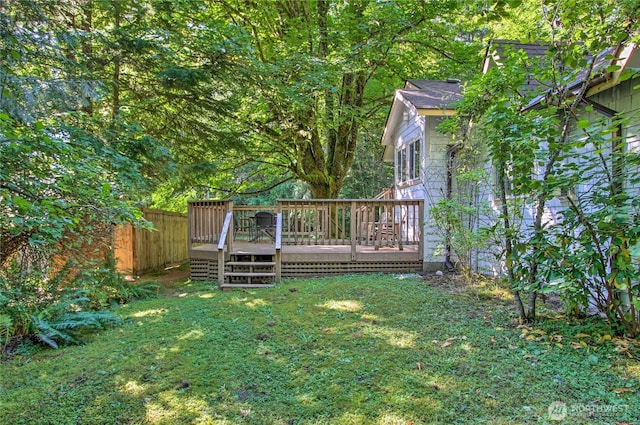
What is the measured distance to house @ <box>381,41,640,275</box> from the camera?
444cm

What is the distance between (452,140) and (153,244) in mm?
8809

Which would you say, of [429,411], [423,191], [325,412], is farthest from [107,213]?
[423,191]

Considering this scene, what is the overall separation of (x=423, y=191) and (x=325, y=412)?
703 cm

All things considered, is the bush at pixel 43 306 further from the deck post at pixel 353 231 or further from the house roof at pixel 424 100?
the house roof at pixel 424 100

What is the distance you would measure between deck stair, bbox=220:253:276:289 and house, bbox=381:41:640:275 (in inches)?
141

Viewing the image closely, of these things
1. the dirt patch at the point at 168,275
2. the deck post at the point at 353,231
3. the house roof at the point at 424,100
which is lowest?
the dirt patch at the point at 168,275

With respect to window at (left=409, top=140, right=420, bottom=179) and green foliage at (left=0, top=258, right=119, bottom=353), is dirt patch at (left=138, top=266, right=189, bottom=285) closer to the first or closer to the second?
green foliage at (left=0, top=258, right=119, bottom=353)

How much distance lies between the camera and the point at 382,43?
33.1ft

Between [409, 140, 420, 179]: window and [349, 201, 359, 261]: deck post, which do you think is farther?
[409, 140, 420, 179]: window

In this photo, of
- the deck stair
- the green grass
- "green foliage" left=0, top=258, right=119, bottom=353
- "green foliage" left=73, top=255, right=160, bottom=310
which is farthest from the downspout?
"green foliage" left=0, top=258, right=119, bottom=353

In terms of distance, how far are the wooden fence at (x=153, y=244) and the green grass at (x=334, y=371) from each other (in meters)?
4.24

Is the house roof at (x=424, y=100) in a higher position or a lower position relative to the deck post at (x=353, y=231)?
higher

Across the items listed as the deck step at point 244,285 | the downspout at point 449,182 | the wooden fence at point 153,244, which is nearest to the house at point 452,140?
the downspout at point 449,182

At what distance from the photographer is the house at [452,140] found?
14.6 ft
